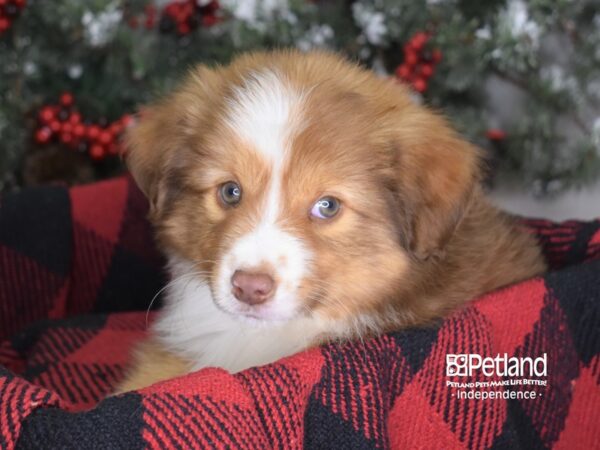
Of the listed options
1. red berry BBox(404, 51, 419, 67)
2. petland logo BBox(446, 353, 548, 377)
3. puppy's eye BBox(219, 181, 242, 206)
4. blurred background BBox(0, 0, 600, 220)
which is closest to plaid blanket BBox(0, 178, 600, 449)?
petland logo BBox(446, 353, 548, 377)

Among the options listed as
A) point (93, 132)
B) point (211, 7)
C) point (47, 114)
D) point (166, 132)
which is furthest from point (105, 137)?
point (166, 132)

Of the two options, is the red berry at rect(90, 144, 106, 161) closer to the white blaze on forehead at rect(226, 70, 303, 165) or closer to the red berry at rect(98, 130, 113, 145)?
the red berry at rect(98, 130, 113, 145)

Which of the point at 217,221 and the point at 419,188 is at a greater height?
the point at 419,188

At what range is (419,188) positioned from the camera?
1968 millimetres

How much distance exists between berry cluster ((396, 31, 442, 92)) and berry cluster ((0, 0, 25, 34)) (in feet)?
5.48

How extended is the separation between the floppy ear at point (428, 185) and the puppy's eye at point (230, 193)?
0.41m

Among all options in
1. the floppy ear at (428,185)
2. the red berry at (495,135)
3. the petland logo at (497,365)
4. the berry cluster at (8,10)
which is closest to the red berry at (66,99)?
the berry cluster at (8,10)

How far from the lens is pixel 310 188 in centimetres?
188

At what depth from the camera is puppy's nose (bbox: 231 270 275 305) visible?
5.75 feet

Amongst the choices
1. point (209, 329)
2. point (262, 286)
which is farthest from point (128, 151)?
point (262, 286)

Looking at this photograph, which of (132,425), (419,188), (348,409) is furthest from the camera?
(419,188)

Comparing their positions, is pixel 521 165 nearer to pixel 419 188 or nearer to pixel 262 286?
pixel 419 188

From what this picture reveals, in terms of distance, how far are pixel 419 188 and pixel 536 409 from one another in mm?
694

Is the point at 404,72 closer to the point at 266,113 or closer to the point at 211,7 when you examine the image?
the point at 211,7
